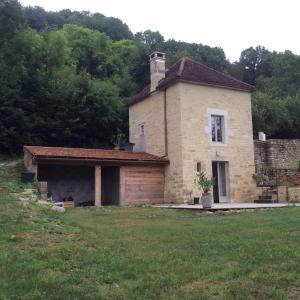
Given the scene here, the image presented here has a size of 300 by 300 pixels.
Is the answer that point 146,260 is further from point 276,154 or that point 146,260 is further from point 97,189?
point 276,154

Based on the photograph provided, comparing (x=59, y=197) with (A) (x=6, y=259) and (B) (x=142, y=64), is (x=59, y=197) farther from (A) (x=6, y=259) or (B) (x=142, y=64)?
(B) (x=142, y=64)

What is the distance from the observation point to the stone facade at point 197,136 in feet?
63.4

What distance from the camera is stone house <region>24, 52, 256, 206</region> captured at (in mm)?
19044

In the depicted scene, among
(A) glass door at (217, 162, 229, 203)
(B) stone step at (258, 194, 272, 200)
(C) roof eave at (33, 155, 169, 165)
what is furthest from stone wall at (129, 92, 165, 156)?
(B) stone step at (258, 194, 272, 200)

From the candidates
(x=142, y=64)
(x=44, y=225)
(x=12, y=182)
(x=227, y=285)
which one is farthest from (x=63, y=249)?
(x=142, y=64)

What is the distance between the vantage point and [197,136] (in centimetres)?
1975

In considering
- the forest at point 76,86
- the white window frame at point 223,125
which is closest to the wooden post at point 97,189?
the white window frame at point 223,125

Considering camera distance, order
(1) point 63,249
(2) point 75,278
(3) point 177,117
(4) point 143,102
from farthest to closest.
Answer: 1. (4) point 143,102
2. (3) point 177,117
3. (1) point 63,249
4. (2) point 75,278

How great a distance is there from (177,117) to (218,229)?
10.9 metres

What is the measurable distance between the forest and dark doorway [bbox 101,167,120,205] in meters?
5.15

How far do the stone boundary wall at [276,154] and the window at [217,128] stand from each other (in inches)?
280

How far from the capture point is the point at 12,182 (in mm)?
16219

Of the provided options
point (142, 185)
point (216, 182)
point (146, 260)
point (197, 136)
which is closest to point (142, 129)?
point (197, 136)

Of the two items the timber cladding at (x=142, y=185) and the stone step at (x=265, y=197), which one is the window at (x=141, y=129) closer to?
the timber cladding at (x=142, y=185)
